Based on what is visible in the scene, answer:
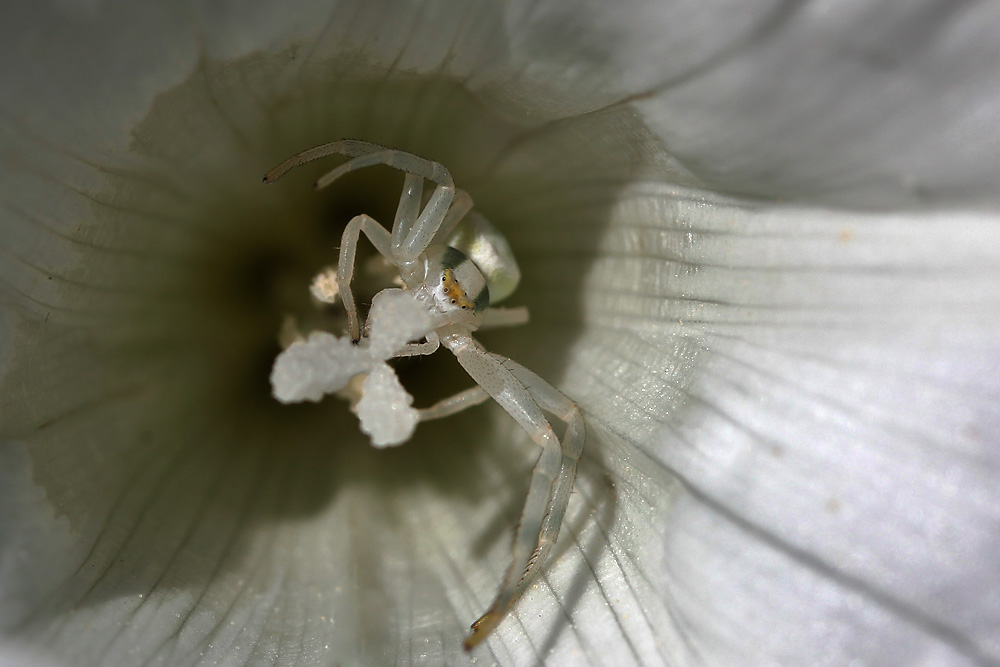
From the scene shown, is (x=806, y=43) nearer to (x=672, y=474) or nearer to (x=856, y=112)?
(x=856, y=112)

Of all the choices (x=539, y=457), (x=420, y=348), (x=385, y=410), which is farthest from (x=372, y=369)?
(x=539, y=457)

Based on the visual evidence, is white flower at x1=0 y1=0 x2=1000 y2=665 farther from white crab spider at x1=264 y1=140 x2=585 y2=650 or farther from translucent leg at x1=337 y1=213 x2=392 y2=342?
translucent leg at x1=337 y1=213 x2=392 y2=342

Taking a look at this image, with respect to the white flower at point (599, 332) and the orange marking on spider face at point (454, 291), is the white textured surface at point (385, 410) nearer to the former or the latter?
the orange marking on spider face at point (454, 291)

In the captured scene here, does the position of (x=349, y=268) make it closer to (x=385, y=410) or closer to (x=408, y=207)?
(x=408, y=207)

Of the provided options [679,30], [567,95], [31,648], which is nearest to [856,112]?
[679,30]

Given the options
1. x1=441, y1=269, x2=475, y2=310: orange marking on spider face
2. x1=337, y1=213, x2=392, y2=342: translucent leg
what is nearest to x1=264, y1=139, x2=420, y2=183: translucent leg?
x1=337, y1=213, x2=392, y2=342: translucent leg

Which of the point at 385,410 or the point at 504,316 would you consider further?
the point at 504,316

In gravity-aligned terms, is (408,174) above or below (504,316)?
above

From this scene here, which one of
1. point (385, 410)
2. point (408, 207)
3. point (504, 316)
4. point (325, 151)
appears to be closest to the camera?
point (385, 410)
